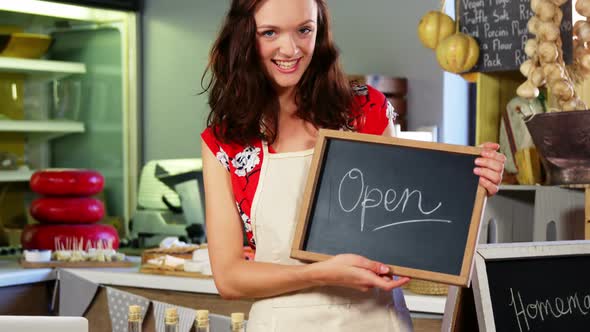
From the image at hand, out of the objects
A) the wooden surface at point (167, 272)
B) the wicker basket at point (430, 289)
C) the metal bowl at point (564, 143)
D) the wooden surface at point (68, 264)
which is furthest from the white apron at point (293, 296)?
the wooden surface at point (68, 264)

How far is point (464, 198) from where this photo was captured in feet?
4.95

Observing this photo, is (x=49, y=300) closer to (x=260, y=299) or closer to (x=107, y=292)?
(x=107, y=292)

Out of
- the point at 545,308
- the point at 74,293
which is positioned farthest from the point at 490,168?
the point at 74,293

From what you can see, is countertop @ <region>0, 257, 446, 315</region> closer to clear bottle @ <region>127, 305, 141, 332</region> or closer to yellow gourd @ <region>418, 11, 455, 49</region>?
yellow gourd @ <region>418, 11, 455, 49</region>

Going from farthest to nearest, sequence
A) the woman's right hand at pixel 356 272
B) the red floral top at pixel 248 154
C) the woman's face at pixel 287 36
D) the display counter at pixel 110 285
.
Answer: the display counter at pixel 110 285 → the red floral top at pixel 248 154 → the woman's face at pixel 287 36 → the woman's right hand at pixel 356 272

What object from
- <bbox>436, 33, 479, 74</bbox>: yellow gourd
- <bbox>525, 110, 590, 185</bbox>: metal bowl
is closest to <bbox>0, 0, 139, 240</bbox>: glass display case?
<bbox>436, 33, 479, 74</bbox>: yellow gourd

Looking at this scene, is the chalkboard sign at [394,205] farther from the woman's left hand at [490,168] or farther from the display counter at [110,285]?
the display counter at [110,285]

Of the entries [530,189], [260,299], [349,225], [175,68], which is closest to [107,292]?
[530,189]

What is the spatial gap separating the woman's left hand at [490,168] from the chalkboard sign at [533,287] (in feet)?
0.43

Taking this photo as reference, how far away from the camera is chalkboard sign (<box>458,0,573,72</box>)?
3.00 m

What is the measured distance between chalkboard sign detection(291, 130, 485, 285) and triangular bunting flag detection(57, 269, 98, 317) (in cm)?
208

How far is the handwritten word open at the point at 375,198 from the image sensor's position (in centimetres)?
154

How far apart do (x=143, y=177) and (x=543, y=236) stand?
2.96 metres

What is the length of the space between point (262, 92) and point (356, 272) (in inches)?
16.8
